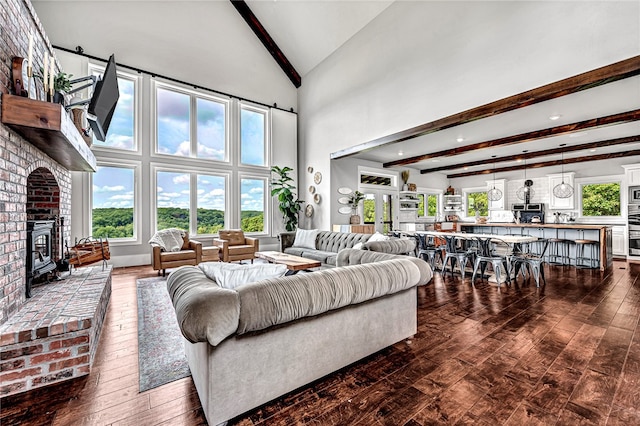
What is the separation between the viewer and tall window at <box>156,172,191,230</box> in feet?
21.3

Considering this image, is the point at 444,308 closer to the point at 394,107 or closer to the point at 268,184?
the point at 394,107

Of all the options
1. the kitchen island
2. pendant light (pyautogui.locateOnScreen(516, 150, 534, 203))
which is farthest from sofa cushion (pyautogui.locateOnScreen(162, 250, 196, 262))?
pendant light (pyautogui.locateOnScreen(516, 150, 534, 203))

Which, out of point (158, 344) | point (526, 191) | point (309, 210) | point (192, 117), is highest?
point (192, 117)

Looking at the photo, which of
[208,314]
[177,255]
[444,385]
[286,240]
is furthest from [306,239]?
[208,314]

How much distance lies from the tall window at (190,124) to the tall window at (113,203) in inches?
40.0

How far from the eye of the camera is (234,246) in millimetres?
6223

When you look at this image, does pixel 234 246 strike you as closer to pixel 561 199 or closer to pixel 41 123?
pixel 41 123

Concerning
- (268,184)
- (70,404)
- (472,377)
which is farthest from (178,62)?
(472,377)

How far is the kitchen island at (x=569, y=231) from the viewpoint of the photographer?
5773 mm

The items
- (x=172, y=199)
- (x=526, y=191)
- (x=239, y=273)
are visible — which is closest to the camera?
(x=239, y=273)

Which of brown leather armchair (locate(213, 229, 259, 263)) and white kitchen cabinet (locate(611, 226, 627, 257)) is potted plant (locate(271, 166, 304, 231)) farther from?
white kitchen cabinet (locate(611, 226, 627, 257))

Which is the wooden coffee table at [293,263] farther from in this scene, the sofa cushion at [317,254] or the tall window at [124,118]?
the tall window at [124,118]

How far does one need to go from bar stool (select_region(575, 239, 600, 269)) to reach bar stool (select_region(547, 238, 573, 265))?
0.19 metres

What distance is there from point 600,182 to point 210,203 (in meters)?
11.1
